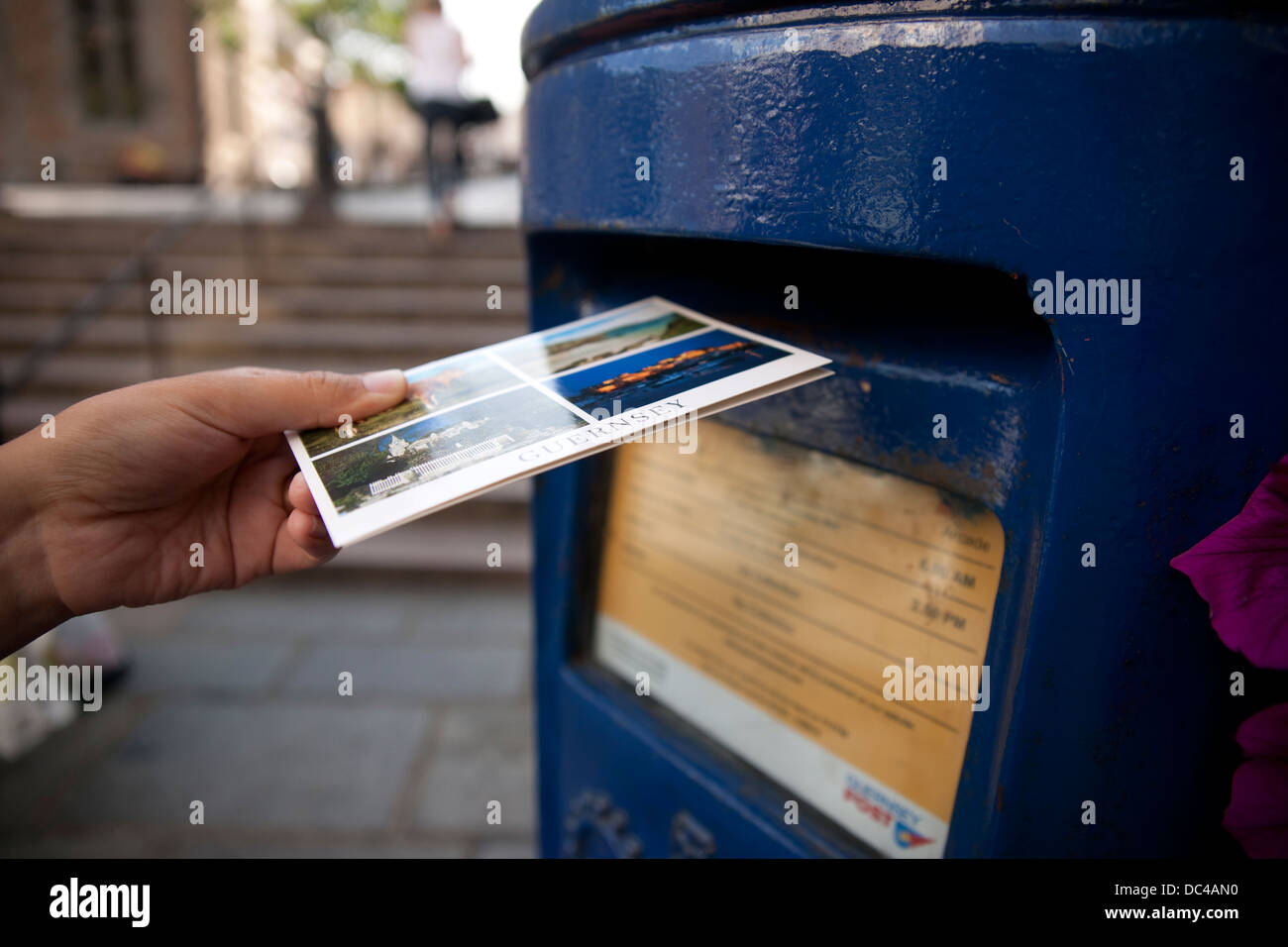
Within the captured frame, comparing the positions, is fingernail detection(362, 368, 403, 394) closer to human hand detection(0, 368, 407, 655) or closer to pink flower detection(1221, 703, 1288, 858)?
human hand detection(0, 368, 407, 655)

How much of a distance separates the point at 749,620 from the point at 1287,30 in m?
0.73

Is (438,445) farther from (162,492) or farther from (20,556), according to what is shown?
(20,556)

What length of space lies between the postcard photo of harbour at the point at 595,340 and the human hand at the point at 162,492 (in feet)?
0.55

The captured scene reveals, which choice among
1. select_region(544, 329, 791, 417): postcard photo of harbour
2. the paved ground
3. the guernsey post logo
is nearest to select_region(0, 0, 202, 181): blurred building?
the paved ground

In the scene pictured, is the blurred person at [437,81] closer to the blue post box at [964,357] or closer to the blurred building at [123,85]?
the blue post box at [964,357]

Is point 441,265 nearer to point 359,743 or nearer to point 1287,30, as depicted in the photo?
point 359,743

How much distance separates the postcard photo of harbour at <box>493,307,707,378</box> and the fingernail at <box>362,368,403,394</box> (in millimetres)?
124

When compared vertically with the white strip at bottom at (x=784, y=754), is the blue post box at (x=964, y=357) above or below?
above

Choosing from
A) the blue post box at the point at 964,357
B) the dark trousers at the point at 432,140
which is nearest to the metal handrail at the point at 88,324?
the dark trousers at the point at 432,140

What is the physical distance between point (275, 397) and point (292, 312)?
5.59m

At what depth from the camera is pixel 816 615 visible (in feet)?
3.11

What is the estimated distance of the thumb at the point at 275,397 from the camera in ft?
3.32

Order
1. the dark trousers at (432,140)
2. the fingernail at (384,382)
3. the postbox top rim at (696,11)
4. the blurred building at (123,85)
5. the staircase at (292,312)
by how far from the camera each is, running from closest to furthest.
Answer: the postbox top rim at (696,11)
the fingernail at (384,382)
the staircase at (292,312)
the dark trousers at (432,140)
the blurred building at (123,85)

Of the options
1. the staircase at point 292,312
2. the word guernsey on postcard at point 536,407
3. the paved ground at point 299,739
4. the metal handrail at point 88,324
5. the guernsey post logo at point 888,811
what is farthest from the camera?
the staircase at point 292,312
